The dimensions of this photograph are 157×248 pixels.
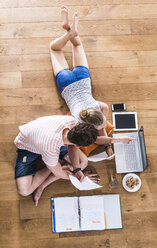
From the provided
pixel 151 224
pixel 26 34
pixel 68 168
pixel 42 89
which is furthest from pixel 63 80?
pixel 151 224

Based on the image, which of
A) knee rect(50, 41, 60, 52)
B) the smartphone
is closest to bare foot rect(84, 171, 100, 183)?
the smartphone

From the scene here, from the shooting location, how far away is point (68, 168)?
6.93 ft

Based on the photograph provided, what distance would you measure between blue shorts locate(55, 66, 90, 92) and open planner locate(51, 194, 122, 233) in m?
1.05

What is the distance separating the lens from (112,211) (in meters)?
2.17

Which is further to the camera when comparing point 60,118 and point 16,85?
point 16,85

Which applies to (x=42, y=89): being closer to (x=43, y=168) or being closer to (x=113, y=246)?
(x=43, y=168)

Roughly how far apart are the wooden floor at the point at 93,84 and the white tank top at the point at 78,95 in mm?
189

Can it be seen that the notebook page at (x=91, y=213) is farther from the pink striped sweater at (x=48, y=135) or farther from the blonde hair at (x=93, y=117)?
the blonde hair at (x=93, y=117)

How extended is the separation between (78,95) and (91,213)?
42.1 inches

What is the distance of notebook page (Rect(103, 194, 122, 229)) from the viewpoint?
216cm

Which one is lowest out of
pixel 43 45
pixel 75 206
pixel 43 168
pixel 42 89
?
pixel 75 206

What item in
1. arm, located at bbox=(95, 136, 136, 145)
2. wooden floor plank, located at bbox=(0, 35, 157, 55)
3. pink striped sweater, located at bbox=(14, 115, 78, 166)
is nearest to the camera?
pink striped sweater, located at bbox=(14, 115, 78, 166)

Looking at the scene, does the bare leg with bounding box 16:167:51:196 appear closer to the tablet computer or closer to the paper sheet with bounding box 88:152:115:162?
the paper sheet with bounding box 88:152:115:162

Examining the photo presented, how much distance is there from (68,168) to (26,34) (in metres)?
1.37
